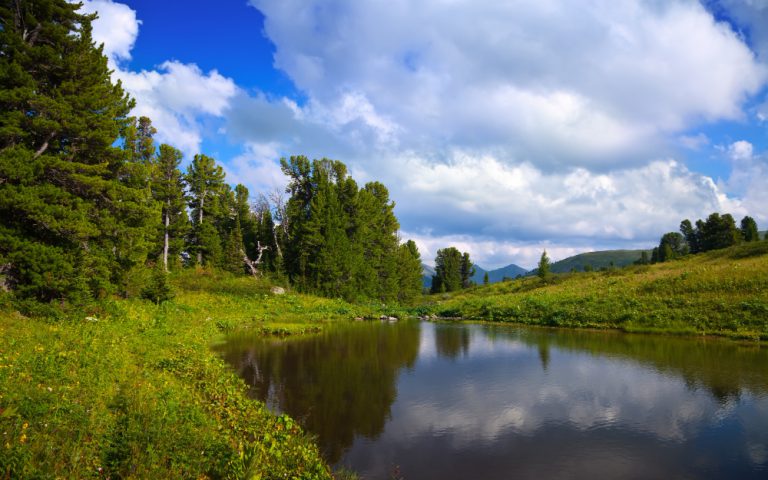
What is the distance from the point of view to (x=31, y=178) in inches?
718

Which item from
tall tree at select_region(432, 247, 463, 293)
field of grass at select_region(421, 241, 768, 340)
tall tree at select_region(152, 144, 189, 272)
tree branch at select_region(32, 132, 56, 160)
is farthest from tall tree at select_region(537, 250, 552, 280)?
tree branch at select_region(32, 132, 56, 160)

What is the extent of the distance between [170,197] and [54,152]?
2776cm

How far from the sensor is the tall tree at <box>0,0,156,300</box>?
59.2 ft

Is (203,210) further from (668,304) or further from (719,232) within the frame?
(719,232)

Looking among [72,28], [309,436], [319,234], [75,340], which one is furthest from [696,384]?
[319,234]

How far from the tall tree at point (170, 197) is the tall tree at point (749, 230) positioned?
354ft

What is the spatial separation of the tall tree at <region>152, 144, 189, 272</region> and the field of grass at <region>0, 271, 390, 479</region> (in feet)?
96.9

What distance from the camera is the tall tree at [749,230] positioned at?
3383 inches

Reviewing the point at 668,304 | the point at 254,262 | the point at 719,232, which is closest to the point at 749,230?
the point at 719,232

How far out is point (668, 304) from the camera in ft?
115

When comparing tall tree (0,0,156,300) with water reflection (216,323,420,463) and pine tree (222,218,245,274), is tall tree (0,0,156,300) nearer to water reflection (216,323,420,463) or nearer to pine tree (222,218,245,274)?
water reflection (216,323,420,463)

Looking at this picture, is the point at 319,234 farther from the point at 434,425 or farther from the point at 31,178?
the point at 434,425

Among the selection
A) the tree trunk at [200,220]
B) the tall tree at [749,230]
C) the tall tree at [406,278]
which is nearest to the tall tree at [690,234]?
the tall tree at [749,230]

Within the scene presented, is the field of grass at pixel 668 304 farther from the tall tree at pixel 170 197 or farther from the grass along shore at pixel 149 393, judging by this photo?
the tall tree at pixel 170 197
